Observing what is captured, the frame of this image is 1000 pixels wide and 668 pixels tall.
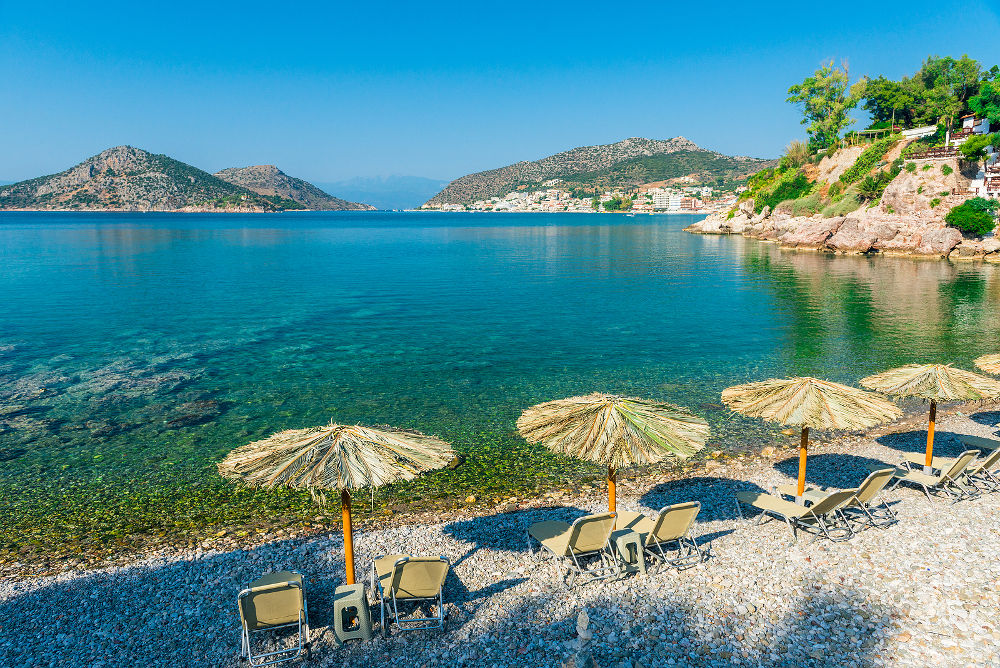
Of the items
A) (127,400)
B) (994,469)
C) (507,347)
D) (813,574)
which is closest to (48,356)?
(127,400)

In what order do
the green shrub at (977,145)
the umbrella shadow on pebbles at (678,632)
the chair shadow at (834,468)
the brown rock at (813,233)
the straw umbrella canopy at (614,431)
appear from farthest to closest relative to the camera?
the brown rock at (813,233)
the green shrub at (977,145)
the chair shadow at (834,468)
the straw umbrella canopy at (614,431)
the umbrella shadow on pebbles at (678,632)

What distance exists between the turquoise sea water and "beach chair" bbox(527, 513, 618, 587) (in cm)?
334

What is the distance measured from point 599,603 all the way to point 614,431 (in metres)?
2.15

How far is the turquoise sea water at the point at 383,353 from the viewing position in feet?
39.4

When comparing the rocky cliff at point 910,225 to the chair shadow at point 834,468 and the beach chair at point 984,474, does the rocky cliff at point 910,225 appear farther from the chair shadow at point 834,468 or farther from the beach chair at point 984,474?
the beach chair at point 984,474

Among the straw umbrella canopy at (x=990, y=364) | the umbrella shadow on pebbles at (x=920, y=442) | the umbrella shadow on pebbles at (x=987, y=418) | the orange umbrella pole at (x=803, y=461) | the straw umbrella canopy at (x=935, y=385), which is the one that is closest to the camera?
the orange umbrella pole at (x=803, y=461)

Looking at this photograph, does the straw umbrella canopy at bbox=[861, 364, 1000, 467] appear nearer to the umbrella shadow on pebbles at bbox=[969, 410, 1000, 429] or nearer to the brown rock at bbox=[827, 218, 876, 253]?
the umbrella shadow on pebbles at bbox=[969, 410, 1000, 429]

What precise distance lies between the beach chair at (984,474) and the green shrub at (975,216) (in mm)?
49802

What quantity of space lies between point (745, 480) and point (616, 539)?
15.0 feet

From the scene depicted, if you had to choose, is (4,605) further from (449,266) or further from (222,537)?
(449,266)

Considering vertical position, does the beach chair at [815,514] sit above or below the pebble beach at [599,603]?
above

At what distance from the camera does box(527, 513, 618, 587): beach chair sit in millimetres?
7625

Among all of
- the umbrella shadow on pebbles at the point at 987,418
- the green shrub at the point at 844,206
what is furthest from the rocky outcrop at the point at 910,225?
the umbrella shadow on pebbles at the point at 987,418

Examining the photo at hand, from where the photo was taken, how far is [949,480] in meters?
9.80
